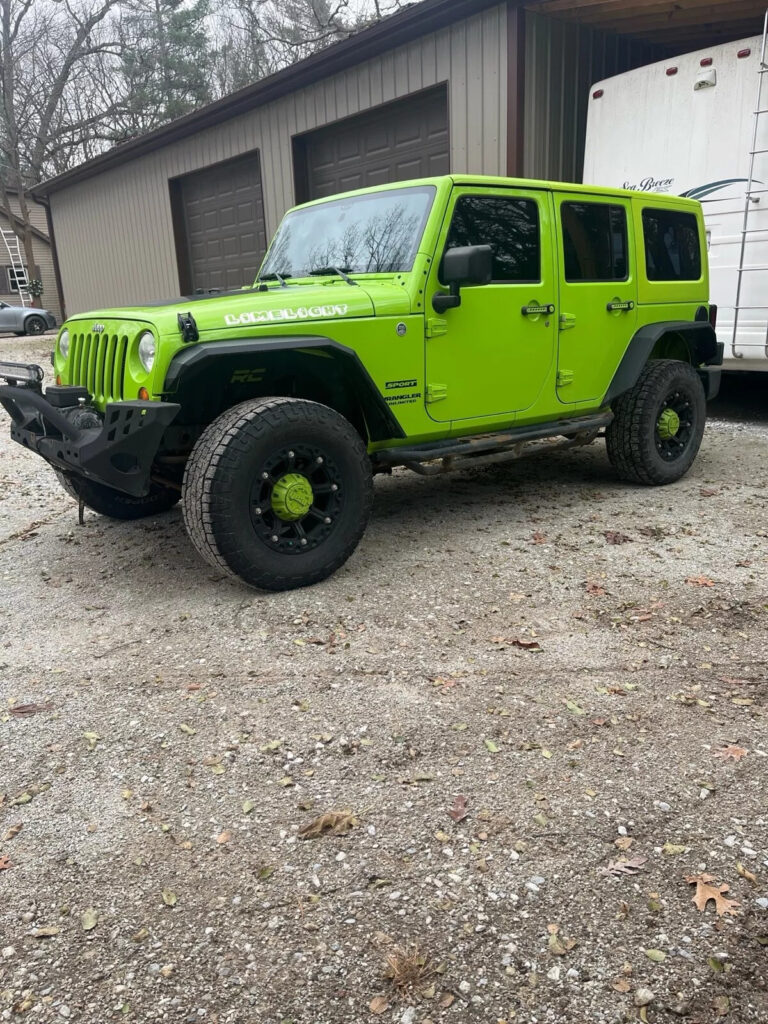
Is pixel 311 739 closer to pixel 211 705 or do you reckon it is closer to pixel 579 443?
pixel 211 705

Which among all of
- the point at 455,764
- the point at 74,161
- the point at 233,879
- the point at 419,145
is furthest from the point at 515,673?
the point at 74,161

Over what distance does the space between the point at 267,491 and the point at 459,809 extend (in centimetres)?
A: 196

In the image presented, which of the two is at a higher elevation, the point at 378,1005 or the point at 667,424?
the point at 667,424

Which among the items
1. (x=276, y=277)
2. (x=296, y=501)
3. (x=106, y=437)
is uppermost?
(x=276, y=277)

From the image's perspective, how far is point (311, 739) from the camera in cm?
278

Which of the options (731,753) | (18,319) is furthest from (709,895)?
(18,319)

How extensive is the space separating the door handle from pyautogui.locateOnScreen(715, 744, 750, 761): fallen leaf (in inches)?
115

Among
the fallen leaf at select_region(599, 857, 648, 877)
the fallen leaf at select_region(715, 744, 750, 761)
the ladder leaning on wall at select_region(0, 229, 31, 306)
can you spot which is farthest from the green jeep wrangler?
the ladder leaning on wall at select_region(0, 229, 31, 306)

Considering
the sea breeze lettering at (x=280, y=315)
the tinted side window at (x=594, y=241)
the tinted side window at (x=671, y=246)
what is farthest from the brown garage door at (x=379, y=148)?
the sea breeze lettering at (x=280, y=315)

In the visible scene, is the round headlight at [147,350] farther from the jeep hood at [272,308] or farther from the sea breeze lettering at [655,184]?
the sea breeze lettering at [655,184]

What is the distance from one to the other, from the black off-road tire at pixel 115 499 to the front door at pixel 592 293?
264 cm

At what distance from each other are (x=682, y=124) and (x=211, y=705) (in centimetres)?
722

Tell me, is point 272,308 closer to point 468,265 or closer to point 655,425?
point 468,265

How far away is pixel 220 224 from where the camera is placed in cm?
1446
